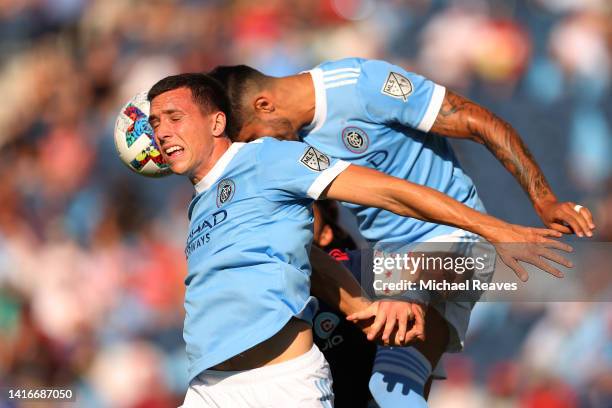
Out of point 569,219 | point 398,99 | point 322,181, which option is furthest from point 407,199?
point 398,99

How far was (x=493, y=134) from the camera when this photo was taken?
3.78 m

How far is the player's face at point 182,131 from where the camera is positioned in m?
3.28

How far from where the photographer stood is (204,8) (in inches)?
287

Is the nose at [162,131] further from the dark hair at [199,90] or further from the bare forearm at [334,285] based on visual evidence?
A: the bare forearm at [334,285]

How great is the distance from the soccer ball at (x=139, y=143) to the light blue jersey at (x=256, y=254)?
0.67 m

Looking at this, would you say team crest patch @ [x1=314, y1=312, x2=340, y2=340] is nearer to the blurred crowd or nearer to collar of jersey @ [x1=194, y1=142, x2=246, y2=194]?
collar of jersey @ [x1=194, y1=142, x2=246, y2=194]

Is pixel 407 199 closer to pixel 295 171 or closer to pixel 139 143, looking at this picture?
pixel 295 171

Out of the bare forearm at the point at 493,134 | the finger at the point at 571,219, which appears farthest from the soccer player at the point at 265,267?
the bare forearm at the point at 493,134

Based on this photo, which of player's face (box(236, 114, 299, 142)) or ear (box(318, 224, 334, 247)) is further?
ear (box(318, 224, 334, 247))

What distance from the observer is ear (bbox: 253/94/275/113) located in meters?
3.79

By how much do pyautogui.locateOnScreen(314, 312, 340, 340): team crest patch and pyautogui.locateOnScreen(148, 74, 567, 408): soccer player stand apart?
0.67 metres

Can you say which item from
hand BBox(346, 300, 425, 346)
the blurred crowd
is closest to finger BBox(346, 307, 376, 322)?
hand BBox(346, 300, 425, 346)

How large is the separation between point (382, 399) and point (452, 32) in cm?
344

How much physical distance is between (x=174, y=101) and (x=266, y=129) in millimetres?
502
